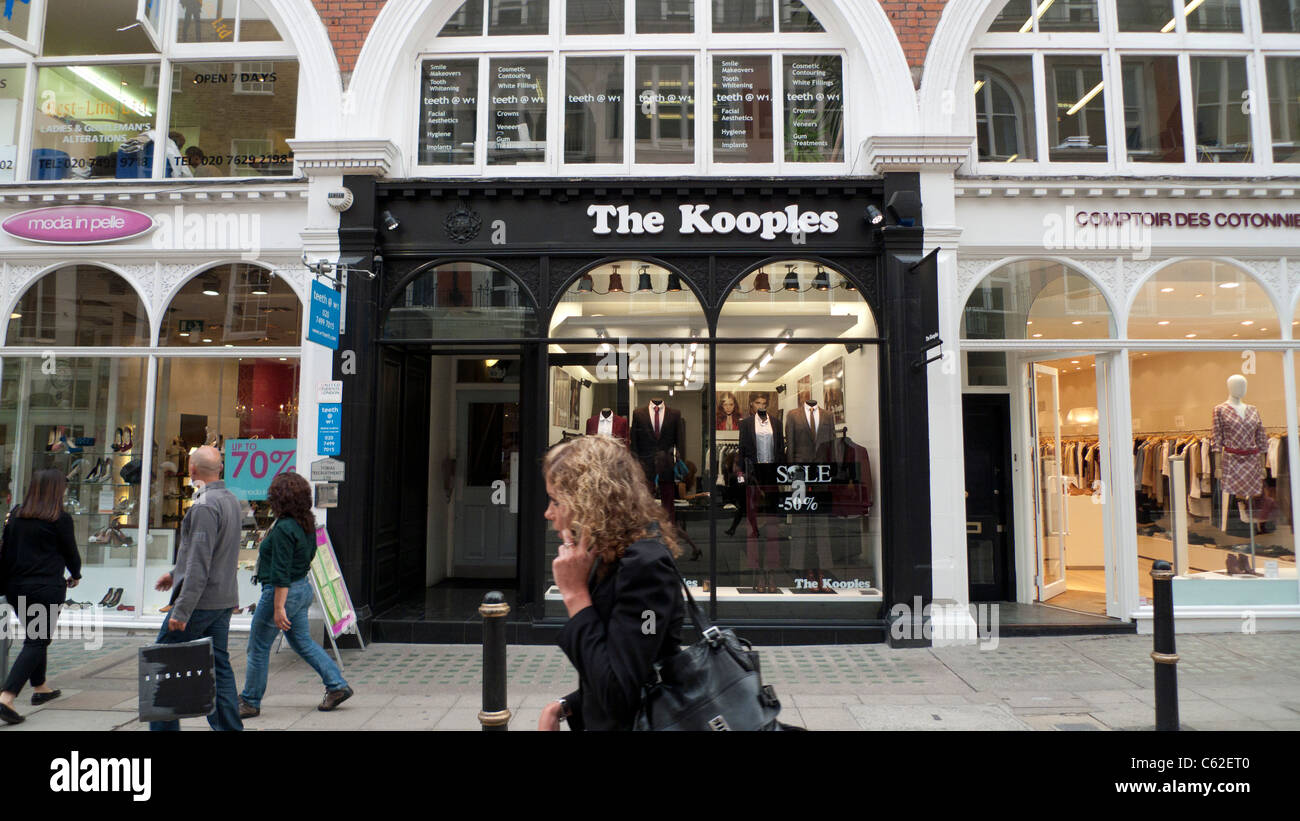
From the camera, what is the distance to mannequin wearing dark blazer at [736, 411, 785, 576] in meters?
8.23

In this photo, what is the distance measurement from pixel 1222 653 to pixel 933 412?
11.6 ft

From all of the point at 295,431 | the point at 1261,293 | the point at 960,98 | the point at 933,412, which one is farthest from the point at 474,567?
the point at 1261,293

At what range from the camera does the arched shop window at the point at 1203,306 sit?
8398 millimetres

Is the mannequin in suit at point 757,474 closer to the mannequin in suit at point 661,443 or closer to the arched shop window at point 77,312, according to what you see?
the mannequin in suit at point 661,443

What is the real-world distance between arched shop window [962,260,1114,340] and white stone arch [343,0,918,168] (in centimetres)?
200

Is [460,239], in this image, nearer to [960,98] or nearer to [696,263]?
Result: [696,263]

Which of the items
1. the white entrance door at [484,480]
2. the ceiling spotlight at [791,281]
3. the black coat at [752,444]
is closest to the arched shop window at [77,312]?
the white entrance door at [484,480]

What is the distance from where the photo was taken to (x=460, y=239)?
829 cm

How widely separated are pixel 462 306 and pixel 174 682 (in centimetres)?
504

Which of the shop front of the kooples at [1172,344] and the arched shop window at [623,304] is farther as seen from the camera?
the arched shop window at [623,304]

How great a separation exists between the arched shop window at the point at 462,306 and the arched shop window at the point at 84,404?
10.2ft

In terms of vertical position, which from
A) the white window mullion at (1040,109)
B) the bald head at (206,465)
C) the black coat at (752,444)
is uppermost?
the white window mullion at (1040,109)

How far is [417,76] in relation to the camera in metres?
8.76

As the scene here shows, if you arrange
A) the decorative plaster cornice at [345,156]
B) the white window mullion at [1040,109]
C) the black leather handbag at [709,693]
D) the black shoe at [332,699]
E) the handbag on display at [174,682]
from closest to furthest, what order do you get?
the black leather handbag at [709,693] → the handbag on display at [174,682] → the black shoe at [332,699] → the decorative plaster cornice at [345,156] → the white window mullion at [1040,109]
